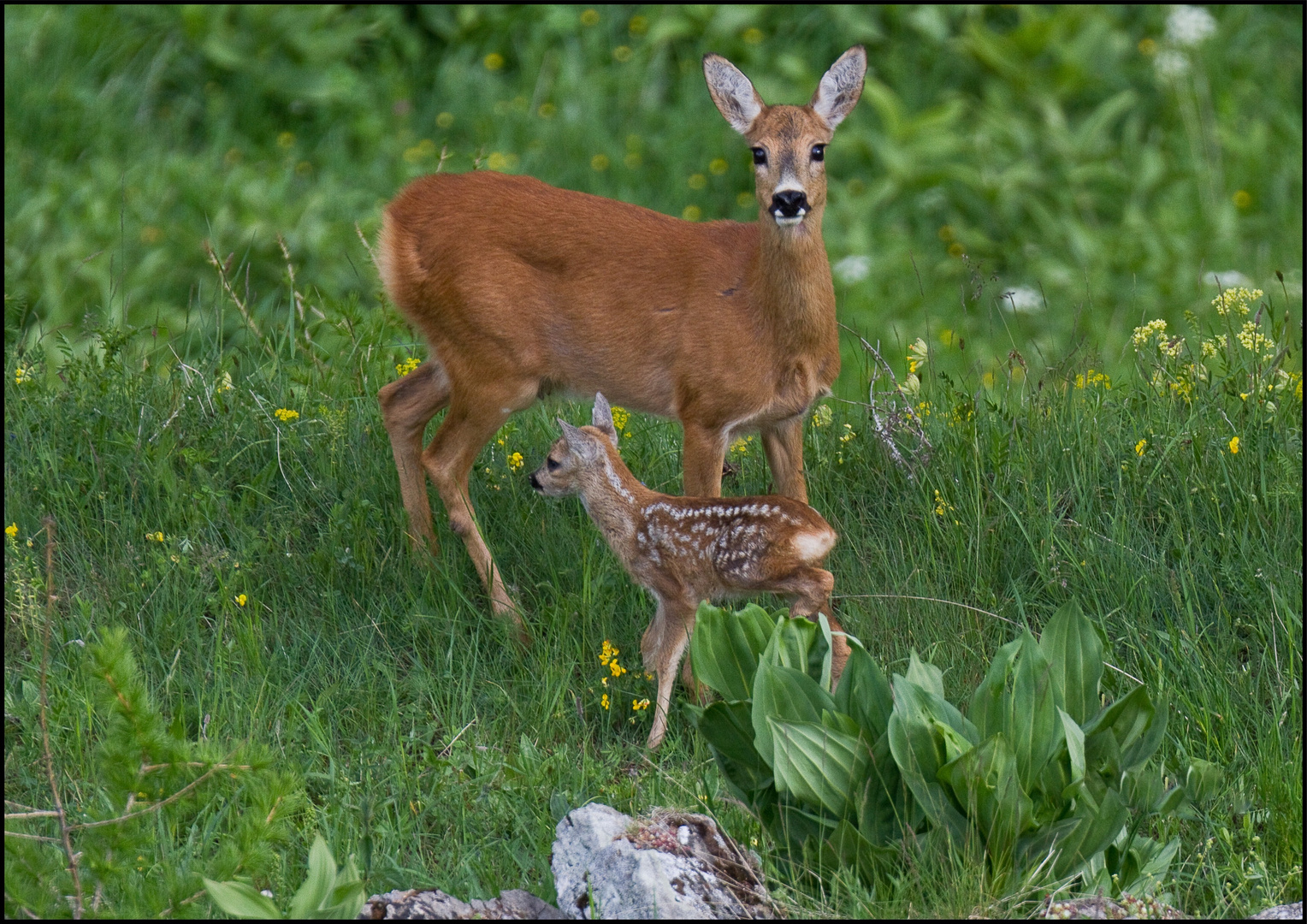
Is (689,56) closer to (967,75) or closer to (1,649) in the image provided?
(967,75)

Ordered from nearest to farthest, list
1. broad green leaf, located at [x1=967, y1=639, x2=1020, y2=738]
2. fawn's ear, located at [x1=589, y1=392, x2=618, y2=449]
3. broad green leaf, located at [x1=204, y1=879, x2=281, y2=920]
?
broad green leaf, located at [x1=204, y1=879, x2=281, y2=920], broad green leaf, located at [x1=967, y1=639, x2=1020, y2=738], fawn's ear, located at [x1=589, y1=392, x2=618, y2=449]

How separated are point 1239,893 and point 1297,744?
57cm

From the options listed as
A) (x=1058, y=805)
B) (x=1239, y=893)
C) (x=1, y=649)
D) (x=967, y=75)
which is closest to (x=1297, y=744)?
(x=1239, y=893)

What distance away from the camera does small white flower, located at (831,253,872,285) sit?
9.59 metres

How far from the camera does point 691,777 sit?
4.21 m

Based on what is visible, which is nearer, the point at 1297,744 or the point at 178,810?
the point at 178,810

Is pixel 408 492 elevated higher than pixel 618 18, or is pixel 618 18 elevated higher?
pixel 618 18

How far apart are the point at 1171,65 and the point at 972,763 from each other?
336 inches

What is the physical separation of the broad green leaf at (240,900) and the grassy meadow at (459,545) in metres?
0.20

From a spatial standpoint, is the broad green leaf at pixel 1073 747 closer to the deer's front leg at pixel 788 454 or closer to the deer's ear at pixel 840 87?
the deer's front leg at pixel 788 454

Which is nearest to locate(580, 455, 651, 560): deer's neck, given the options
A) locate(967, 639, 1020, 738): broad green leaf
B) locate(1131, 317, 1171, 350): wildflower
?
locate(967, 639, 1020, 738): broad green leaf

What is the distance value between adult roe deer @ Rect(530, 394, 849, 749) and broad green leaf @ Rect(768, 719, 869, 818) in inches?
29.0

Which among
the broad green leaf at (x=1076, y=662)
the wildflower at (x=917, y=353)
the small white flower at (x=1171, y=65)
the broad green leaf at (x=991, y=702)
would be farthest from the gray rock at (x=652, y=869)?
the small white flower at (x=1171, y=65)

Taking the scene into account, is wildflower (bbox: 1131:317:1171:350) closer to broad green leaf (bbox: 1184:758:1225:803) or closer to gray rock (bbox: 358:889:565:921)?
broad green leaf (bbox: 1184:758:1225:803)
